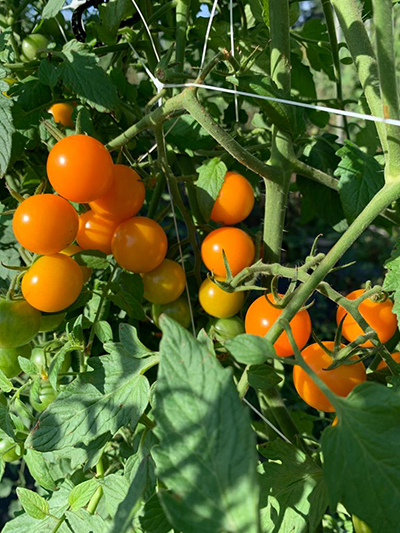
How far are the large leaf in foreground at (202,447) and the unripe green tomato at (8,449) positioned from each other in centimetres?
40

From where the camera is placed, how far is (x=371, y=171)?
0.76 metres

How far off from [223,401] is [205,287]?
40cm

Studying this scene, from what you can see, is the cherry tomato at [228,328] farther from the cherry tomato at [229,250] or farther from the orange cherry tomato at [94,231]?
the orange cherry tomato at [94,231]

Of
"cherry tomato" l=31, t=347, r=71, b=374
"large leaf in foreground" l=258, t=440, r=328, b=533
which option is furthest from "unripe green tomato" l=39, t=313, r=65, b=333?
"large leaf in foreground" l=258, t=440, r=328, b=533

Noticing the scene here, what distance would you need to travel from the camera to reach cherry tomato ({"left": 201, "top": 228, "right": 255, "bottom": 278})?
2.45 feet

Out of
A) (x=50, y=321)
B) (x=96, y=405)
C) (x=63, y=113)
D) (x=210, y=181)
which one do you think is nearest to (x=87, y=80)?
(x=63, y=113)

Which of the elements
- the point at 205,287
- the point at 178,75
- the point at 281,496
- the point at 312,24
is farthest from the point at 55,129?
the point at 312,24

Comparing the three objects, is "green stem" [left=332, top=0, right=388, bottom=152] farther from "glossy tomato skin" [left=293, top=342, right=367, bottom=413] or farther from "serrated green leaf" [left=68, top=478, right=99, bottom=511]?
"serrated green leaf" [left=68, top=478, right=99, bottom=511]

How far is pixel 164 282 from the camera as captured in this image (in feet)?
2.64

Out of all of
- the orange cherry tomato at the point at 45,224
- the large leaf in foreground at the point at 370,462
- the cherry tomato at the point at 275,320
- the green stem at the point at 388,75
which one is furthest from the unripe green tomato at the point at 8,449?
the green stem at the point at 388,75

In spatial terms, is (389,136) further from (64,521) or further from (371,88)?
(64,521)

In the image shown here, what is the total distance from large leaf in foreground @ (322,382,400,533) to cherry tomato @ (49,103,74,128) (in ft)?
2.29

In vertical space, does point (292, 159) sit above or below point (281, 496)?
above

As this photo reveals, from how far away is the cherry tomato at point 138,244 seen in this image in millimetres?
753
